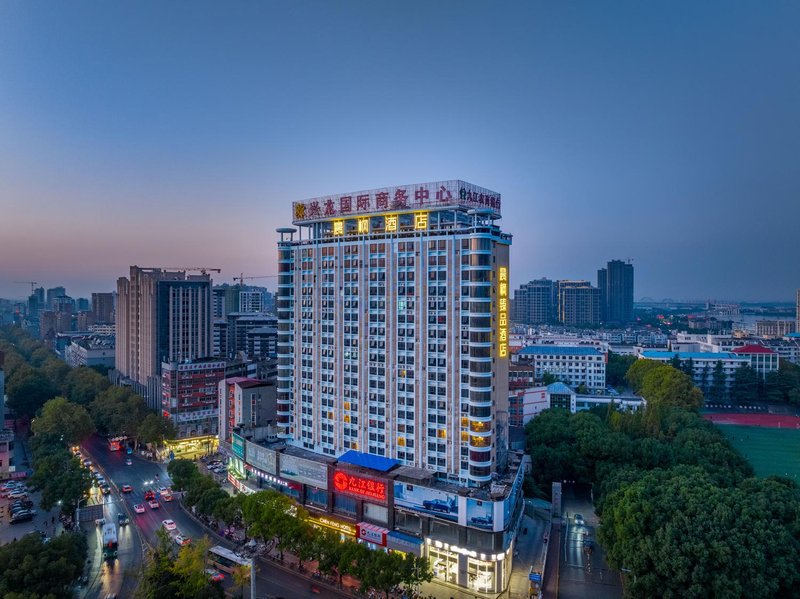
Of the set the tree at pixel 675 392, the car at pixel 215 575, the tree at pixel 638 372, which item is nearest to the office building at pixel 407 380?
the car at pixel 215 575

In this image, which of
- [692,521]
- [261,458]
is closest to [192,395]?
[261,458]

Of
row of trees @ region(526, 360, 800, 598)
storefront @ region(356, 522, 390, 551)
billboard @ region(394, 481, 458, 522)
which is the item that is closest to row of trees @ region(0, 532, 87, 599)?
storefront @ region(356, 522, 390, 551)

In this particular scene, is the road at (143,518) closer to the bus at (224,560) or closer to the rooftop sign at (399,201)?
the bus at (224,560)

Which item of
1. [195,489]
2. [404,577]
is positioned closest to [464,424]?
[404,577]

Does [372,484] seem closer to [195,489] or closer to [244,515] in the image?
[244,515]

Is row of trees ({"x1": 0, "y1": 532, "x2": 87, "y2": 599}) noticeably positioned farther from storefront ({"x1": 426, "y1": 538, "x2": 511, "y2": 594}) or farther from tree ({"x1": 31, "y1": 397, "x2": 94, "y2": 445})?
tree ({"x1": 31, "y1": 397, "x2": 94, "y2": 445})

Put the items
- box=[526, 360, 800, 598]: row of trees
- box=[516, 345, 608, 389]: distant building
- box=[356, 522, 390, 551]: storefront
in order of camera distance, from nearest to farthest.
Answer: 1. box=[526, 360, 800, 598]: row of trees
2. box=[356, 522, 390, 551]: storefront
3. box=[516, 345, 608, 389]: distant building
